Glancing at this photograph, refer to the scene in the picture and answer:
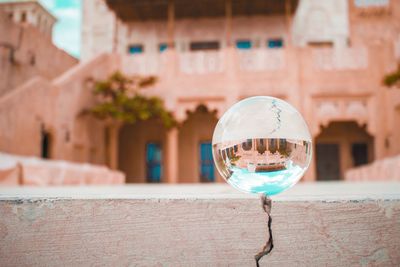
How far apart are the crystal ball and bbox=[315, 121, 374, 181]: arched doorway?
57.5ft

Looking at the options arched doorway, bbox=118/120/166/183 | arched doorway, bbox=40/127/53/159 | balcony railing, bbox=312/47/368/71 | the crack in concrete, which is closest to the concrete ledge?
the crack in concrete

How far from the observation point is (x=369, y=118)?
47.4 feet

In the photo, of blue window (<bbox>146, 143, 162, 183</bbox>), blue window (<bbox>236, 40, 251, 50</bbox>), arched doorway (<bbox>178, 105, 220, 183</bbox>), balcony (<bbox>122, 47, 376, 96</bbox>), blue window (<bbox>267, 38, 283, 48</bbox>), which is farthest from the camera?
blue window (<bbox>236, 40, 251, 50</bbox>)

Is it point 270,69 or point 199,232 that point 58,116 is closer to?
point 270,69

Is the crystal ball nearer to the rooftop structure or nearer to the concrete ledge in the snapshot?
the concrete ledge

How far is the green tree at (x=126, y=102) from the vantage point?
13.5 m

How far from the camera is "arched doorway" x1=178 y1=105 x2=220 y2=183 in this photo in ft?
60.1

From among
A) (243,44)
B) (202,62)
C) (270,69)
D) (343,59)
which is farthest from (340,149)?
(202,62)

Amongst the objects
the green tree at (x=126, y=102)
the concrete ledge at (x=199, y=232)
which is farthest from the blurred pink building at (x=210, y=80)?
the concrete ledge at (x=199, y=232)

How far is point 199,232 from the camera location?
1447mm

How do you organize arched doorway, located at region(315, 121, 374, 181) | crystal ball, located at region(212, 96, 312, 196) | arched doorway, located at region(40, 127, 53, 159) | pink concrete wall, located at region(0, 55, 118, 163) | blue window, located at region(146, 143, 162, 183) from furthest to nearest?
blue window, located at region(146, 143, 162, 183) < arched doorway, located at region(315, 121, 374, 181) < arched doorway, located at region(40, 127, 53, 159) < pink concrete wall, located at region(0, 55, 118, 163) < crystal ball, located at region(212, 96, 312, 196)

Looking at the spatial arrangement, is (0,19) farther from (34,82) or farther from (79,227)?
(79,227)

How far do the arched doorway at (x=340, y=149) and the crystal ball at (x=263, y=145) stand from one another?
17.5 m

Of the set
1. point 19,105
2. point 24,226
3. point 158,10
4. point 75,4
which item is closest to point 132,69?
point 158,10
